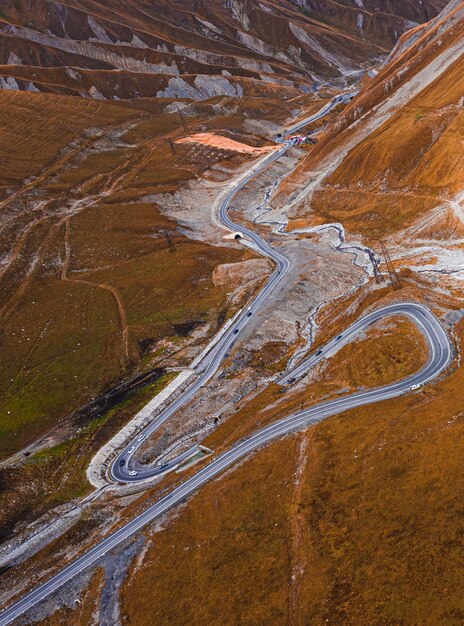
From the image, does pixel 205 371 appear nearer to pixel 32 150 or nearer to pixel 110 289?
pixel 110 289

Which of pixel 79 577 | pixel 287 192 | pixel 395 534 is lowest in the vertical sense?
pixel 395 534

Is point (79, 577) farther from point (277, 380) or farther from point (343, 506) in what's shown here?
point (277, 380)

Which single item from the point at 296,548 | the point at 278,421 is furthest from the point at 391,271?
the point at 296,548

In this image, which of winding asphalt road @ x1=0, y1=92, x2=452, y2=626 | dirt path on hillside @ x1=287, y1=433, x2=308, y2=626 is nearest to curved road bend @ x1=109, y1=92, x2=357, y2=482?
winding asphalt road @ x1=0, y1=92, x2=452, y2=626

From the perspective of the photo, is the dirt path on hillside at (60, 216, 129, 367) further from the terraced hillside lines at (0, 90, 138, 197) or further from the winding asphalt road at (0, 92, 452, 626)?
the terraced hillside lines at (0, 90, 138, 197)

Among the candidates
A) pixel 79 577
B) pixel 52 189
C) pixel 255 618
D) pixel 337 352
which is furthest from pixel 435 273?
pixel 52 189

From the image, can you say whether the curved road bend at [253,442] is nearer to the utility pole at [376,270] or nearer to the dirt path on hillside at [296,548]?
the dirt path on hillside at [296,548]

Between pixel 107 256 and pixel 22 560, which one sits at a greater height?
pixel 107 256
